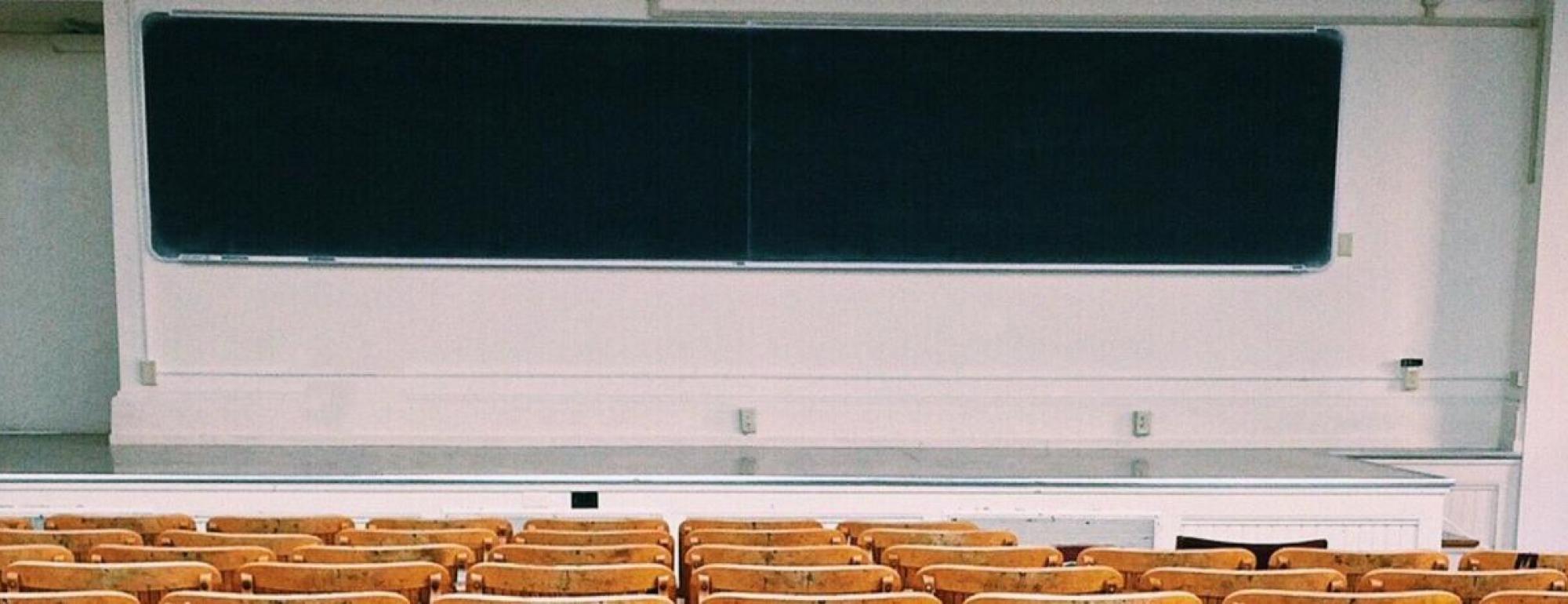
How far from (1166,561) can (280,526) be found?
326 cm

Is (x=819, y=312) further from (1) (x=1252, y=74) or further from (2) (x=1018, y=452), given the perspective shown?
(1) (x=1252, y=74)

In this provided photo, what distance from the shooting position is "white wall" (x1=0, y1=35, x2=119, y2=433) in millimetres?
6242

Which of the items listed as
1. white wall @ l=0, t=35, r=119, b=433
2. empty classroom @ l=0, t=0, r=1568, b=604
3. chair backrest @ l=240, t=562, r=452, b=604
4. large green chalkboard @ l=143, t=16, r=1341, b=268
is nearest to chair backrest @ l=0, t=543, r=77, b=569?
chair backrest @ l=240, t=562, r=452, b=604

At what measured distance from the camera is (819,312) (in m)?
5.93

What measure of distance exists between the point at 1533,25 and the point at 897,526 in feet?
16.3

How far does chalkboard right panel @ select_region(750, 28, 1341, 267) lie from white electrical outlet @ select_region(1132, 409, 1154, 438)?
88cm

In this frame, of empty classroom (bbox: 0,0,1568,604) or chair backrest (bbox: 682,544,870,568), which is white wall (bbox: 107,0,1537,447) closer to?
empty classroom (bbox: 0,0,1568,604)

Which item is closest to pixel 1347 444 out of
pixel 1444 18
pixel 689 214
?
pixel 1444 18

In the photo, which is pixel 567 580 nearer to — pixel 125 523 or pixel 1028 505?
pixel 125 523

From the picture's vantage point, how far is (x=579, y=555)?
327 cm

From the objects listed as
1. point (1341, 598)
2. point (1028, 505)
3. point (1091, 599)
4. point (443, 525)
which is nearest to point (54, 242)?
point (443, 525)

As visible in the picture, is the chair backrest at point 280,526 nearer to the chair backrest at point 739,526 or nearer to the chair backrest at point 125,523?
the chair backrest at point 125,523

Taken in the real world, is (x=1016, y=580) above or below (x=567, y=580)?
above

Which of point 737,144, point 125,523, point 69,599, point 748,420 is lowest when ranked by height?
point 69,599
